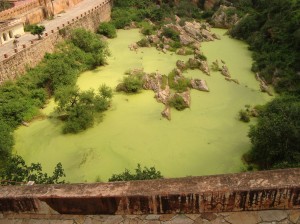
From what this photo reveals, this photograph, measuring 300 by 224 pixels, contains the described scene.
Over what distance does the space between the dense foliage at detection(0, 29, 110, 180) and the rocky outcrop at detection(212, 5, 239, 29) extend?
1141cm

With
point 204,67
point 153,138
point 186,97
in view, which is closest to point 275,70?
point 204,67

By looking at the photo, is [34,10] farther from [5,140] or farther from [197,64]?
[5,140]

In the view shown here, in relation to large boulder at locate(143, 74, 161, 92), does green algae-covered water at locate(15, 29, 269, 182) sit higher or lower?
lower

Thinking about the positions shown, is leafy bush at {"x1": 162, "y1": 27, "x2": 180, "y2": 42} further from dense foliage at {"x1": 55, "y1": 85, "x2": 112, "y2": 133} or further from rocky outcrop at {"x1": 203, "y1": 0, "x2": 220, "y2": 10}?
dense foliage at {"x1": 55, "y1": 85, "x2": 112, "y2": 133}

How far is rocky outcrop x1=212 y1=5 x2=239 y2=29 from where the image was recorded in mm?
26992

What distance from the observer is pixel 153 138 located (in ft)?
42.1

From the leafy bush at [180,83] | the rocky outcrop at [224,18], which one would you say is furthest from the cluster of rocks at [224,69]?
the rocky outcrop at [224,18]

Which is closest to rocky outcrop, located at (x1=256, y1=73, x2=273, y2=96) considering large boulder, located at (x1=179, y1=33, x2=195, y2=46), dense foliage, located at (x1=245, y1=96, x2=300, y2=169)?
dense foliage, located at (x1=245, y1=96, x2=300, y2=169)

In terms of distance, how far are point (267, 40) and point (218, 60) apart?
13.1ft

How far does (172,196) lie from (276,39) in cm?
1923

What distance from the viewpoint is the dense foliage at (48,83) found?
1380 cm

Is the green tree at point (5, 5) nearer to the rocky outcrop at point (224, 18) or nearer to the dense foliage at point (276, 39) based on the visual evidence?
the rocky outcrop at point (224, 18)

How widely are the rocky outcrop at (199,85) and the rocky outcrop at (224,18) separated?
478 inches

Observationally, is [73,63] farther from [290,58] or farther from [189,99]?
[290,58]
